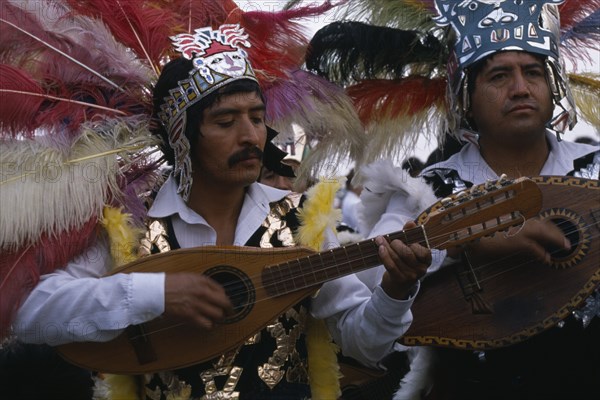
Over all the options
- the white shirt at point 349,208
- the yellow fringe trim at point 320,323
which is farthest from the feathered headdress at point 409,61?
the white shirt at point 349,208

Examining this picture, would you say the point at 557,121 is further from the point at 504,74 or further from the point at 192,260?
the point at 192,260

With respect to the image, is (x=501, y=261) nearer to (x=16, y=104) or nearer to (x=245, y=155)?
(x=245, y=155)

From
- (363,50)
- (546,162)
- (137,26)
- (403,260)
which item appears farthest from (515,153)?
(137,26)

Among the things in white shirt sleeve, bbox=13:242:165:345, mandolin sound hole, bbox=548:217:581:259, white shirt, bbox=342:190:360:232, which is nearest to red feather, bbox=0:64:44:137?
white shirt sleeve, bbox=13:242:165:345

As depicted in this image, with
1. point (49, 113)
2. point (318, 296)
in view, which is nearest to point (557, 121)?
point (318, 296)

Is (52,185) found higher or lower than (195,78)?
lower

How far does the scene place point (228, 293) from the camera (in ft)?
10.7

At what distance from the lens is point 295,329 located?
344cm

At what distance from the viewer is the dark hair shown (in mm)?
3512

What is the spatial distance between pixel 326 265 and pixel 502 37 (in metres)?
1.17

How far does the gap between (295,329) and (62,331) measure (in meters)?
0.75

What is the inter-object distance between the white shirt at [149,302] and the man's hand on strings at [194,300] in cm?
3

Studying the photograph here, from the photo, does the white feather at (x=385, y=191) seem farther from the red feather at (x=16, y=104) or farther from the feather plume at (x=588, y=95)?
the red feather at (x=16, y=104)

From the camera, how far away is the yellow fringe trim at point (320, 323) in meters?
3.45
